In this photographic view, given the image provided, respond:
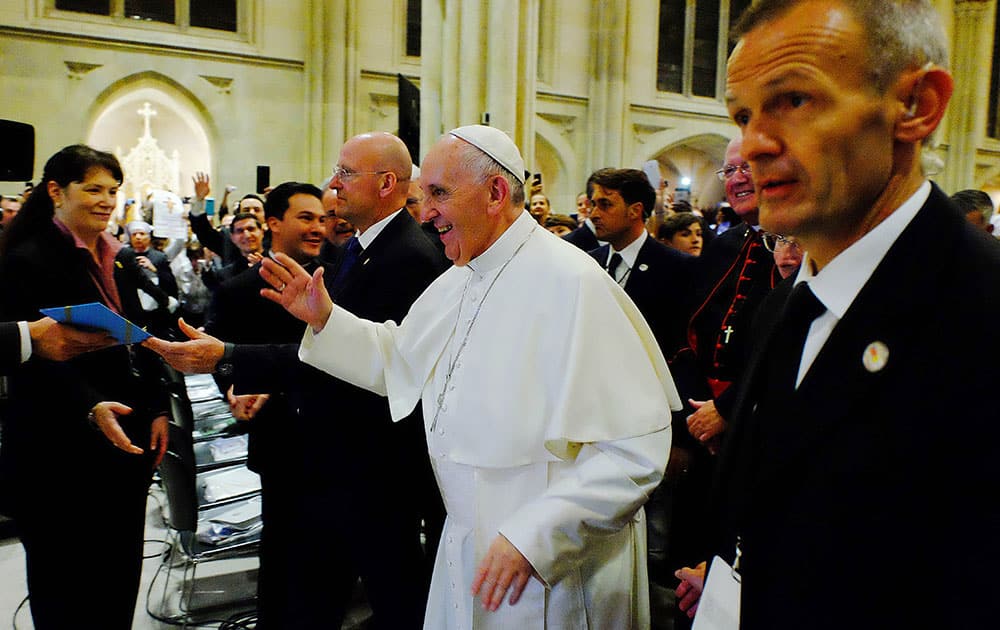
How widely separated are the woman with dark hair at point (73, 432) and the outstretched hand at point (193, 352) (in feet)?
0.75

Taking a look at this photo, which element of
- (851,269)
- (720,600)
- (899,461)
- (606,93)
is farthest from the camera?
(606,93)

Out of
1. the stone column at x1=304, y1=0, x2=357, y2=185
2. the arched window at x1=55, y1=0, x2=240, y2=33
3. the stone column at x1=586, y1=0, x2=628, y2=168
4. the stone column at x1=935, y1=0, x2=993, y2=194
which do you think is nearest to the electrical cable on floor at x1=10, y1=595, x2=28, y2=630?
the stone column at x1=304, y1=0, x2=357, y2=185

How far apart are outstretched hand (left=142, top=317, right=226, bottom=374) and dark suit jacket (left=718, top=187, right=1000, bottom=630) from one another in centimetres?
217

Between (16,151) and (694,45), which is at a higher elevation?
(694,45)

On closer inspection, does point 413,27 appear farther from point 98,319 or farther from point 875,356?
point 875,356

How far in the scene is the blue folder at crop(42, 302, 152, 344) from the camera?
228 centimetres

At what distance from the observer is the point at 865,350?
912 mm

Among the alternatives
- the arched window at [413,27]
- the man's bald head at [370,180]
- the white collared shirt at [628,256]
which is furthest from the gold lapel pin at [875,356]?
the arched window at [413,27]

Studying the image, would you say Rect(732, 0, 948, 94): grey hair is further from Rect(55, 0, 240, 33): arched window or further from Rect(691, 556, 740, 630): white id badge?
Rect(55, 0, 240, 33): arched window

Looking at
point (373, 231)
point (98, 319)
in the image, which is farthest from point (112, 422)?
point (373, 231)

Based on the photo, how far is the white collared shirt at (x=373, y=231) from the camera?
120 inches

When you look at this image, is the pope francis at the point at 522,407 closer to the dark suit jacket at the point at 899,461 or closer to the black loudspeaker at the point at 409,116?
the dark suit jacket at the point at 899,461

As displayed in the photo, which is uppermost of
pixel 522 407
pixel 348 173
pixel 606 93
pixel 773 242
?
pixel 606 93

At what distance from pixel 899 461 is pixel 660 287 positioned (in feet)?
10.8
